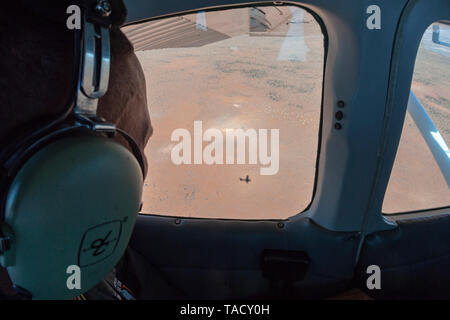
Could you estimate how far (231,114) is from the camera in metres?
3.52

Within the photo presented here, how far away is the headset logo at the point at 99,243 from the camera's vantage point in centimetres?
43

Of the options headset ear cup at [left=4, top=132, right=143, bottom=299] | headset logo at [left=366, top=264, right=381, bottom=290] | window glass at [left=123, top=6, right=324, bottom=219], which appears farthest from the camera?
window glass at [left=123, top=6, right=324, bottom=219]

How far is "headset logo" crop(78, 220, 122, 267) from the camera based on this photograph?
0.43m

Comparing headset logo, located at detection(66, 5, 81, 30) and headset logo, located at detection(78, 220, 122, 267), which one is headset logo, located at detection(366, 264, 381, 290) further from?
headset logo, located at detection(66, 5, 81, 30)

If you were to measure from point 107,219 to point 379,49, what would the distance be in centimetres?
93

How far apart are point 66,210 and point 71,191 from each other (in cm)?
3

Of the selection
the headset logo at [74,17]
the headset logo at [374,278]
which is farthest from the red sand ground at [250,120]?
the headset logo at [74,17]

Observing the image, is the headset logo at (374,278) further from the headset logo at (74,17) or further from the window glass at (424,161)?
the headset logo at (74,17)

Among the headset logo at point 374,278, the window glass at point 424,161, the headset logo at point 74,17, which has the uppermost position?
the headset logo at point 74,17

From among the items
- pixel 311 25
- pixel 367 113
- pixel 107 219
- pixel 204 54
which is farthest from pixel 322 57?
pixel 204 54

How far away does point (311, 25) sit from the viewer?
1.10 meters

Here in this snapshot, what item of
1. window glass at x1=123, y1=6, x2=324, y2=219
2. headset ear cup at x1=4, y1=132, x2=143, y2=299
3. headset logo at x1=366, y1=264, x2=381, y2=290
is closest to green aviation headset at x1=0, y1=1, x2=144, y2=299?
headset ear cup at x1=4, y1=132, x2=143, y2=299
